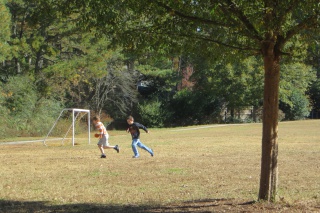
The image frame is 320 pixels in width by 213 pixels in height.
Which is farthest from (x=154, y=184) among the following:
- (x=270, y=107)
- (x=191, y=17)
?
(x=191, y=17)

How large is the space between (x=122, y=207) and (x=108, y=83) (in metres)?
42.5

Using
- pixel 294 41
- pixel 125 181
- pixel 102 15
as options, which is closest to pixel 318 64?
pixel 294 41

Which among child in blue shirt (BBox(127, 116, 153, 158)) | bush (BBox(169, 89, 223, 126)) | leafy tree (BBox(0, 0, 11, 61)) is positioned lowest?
child in blue shirt (BBox(127, 116, 153, 158))

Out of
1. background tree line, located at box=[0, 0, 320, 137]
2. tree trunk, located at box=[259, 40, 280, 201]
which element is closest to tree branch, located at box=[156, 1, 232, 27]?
tree trunk, located at box=[259, 40, 280, 201]

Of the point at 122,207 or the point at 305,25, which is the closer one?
the point at 305,25

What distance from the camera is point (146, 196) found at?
10375 millimetres

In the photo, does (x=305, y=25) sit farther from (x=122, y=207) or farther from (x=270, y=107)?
(x=122, y=207)

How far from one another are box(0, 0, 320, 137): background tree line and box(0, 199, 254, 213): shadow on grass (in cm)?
1160

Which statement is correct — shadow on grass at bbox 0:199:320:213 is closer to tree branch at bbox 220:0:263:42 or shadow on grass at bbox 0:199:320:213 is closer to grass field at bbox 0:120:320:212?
grass field at bbox 0:120:320:212

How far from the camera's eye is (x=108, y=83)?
2019 inches

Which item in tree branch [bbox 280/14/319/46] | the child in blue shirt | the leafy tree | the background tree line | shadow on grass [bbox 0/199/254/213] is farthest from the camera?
the background tree line

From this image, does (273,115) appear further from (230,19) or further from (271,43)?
(230,19)

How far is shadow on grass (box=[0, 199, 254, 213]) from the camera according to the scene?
336 inches

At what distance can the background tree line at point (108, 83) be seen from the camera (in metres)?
35.9
